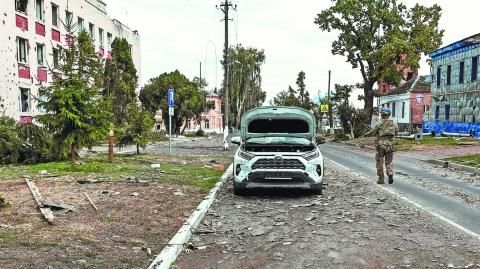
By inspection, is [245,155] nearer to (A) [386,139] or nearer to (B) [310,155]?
(B) [310,155]

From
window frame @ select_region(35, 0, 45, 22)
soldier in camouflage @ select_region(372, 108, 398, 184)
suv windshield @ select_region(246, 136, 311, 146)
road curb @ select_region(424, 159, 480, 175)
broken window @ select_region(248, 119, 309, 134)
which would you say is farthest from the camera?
window frame @ select_region(35, 0, 45, 22)

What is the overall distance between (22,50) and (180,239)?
974 inches

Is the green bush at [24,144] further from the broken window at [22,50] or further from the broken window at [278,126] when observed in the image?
the broken window at [22,50]

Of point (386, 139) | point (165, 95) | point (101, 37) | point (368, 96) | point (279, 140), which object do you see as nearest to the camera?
point (279, 140)

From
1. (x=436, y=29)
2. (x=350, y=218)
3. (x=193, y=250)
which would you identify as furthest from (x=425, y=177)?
(x=436, y=29)

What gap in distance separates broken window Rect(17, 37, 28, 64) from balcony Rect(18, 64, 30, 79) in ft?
1.06

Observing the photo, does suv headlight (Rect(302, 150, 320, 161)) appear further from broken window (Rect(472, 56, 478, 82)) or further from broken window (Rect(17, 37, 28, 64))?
broken window (Rect(472, 56, 478, 82))

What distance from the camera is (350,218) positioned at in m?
8.00

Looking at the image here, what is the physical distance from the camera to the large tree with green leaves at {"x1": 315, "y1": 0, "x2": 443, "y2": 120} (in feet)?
138

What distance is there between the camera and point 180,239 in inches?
244

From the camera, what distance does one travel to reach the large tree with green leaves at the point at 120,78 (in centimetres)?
3131

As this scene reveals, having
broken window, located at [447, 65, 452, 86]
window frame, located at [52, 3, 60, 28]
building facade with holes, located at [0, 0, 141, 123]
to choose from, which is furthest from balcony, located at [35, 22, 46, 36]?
broken window, located at [447, 65, 452, 86]

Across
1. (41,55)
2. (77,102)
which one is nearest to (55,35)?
(41,55)

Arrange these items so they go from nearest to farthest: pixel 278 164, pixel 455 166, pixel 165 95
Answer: pixel 278 164, pixel 455 166, pixel 165 95
